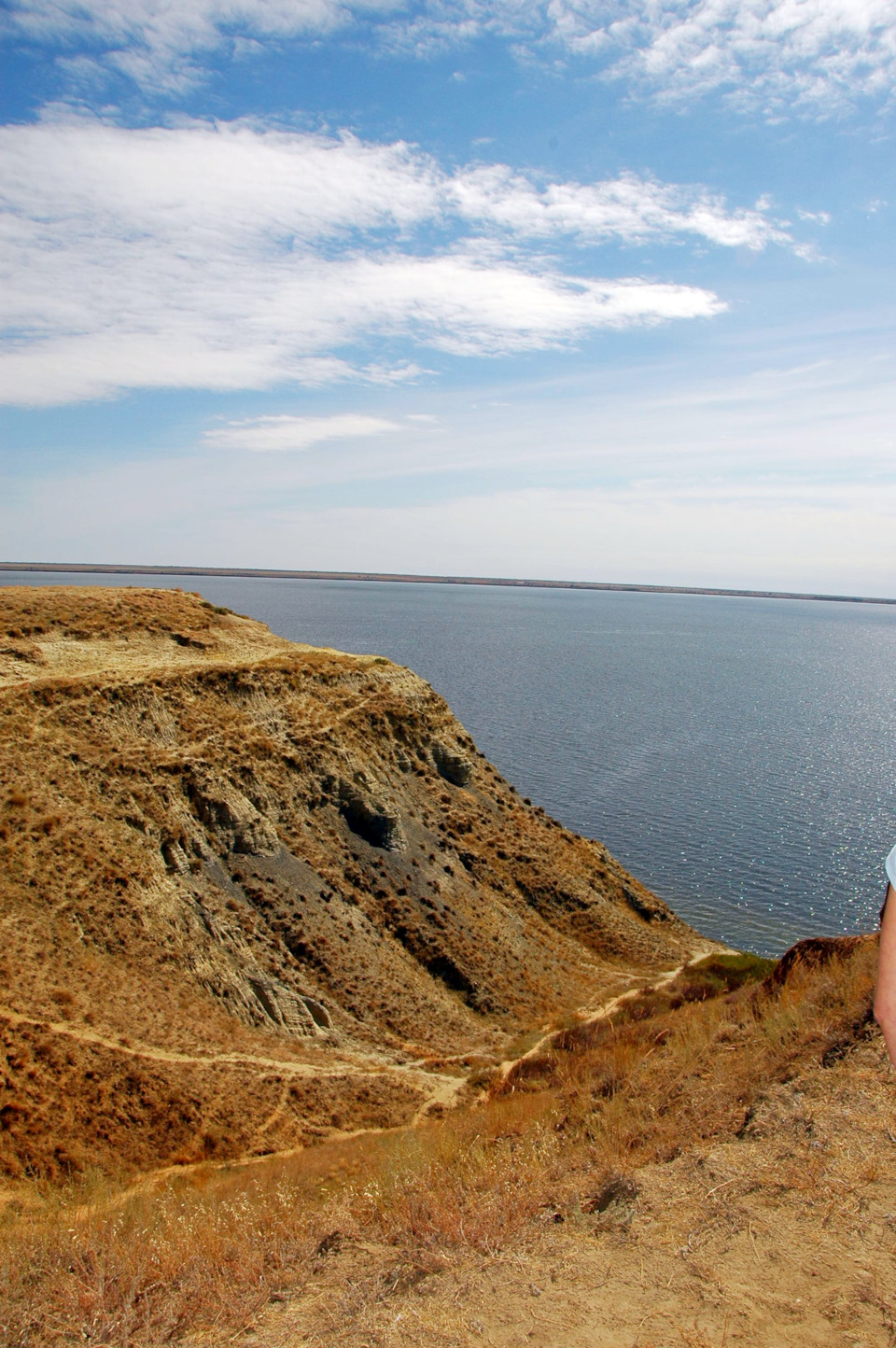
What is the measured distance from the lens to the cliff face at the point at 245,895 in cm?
2155

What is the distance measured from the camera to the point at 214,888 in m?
29.6

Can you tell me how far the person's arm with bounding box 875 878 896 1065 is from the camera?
363 cm

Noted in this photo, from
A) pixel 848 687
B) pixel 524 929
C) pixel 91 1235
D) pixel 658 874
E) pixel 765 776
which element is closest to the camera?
pixel 91 1235

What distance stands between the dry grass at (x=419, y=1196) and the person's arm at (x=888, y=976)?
7.60m

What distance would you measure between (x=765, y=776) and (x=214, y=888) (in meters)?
60.4

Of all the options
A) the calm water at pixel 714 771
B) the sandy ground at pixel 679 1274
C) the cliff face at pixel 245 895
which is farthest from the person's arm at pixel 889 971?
the calm water at pixel 714 771

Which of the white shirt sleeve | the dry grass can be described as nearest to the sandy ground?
the dry grass

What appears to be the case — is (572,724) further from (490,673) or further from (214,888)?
(214,888)

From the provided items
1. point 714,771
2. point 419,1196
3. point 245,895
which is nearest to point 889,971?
point 419,1196

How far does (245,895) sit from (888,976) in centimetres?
2926

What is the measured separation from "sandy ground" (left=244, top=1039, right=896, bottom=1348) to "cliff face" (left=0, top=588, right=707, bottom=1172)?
13318mm

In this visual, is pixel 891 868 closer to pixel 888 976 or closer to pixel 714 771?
pixel 888 976

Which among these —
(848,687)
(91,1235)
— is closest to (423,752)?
(91,1235)

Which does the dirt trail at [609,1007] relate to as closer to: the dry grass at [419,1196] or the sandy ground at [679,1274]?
the dry grass at [419,1196]
